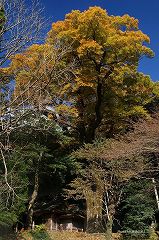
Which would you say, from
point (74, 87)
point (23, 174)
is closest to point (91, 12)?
point (74, 87)

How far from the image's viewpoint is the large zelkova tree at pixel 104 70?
21.7 m

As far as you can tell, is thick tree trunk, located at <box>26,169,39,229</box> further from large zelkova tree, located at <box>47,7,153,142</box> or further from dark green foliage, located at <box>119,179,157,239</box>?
dark green foliage, located at <box>119,179,157,239</box>

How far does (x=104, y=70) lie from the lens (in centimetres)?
2309

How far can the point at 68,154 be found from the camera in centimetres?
2386

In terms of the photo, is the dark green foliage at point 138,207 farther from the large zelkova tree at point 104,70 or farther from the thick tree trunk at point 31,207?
the thick tree trunk at point 31,207

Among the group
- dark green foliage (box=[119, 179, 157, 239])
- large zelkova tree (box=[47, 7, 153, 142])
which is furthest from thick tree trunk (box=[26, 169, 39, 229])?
dark green foliage (box=[119, 179, 157, 239])

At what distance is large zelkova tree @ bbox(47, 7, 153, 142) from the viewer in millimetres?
21719

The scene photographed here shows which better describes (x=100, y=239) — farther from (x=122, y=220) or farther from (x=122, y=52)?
(x=122, y=52)

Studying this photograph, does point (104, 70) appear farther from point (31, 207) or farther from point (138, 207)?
point (31, 207)

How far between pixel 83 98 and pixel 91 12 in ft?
Answer: 15.8

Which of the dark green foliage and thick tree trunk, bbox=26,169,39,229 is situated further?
thick tree trunk, bbox=26,169,39,229

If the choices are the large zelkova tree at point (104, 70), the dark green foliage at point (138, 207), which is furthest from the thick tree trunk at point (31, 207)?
the dark green foliage at point (138, 207)

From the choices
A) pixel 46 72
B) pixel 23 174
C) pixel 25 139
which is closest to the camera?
pixel 46 72

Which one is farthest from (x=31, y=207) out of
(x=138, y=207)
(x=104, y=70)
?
(x=104, y=70)
